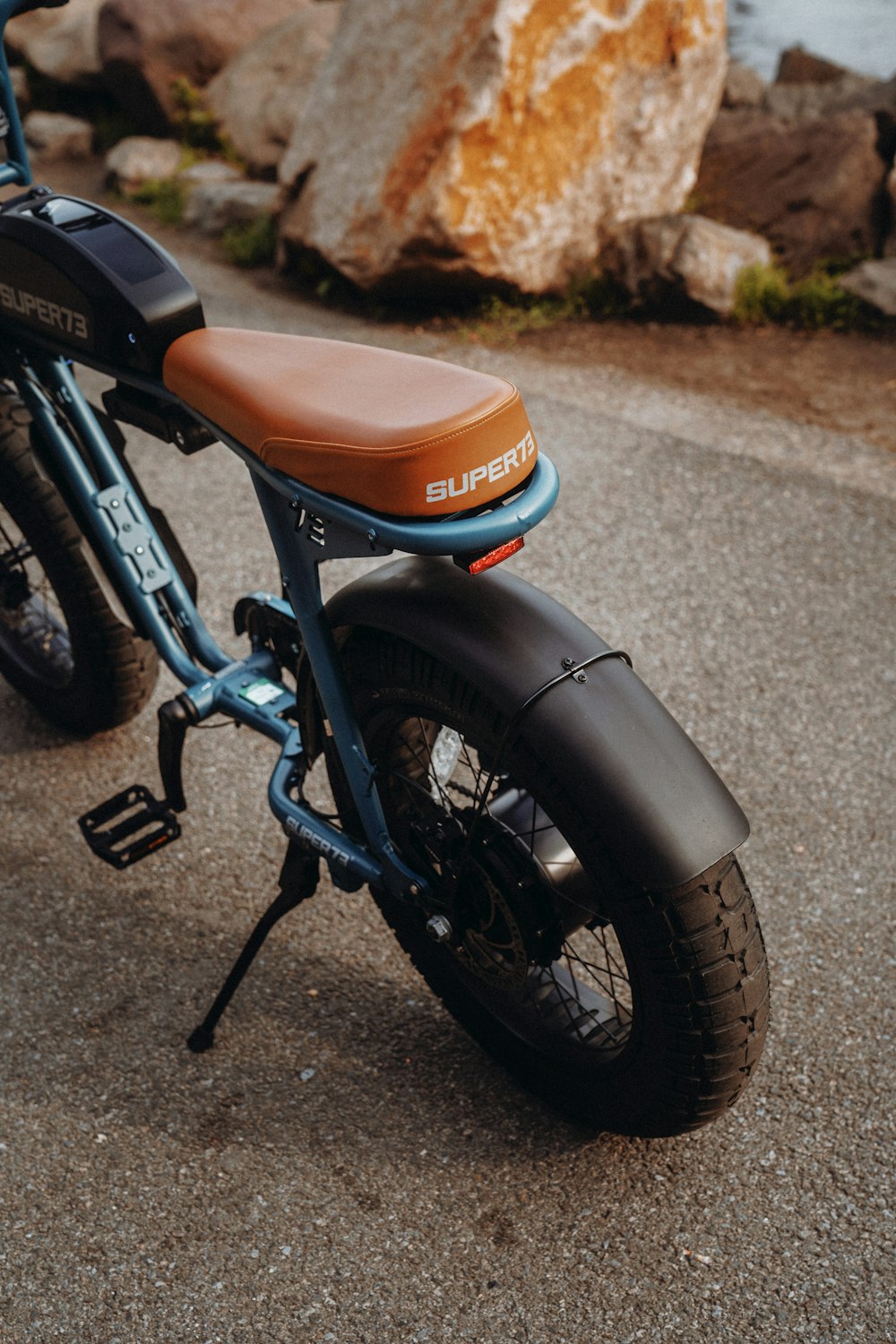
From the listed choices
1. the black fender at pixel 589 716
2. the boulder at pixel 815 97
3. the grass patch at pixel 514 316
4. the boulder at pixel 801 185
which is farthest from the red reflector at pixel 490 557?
the boulder at pixel 815 97

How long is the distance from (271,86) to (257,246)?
1.88 metres

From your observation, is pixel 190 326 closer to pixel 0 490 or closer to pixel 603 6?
pixel 0 490

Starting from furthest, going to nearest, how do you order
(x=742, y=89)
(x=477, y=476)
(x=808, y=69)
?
(x=808, y=69), (x=742, y=89), (x=477, y=476)

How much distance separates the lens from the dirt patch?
4496 millimetres

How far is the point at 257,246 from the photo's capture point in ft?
19.2

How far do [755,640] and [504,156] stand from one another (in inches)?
107

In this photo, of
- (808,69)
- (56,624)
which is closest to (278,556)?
(56,624)

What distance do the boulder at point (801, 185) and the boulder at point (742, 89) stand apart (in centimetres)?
177

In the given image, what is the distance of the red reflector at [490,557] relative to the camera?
62.0 inches

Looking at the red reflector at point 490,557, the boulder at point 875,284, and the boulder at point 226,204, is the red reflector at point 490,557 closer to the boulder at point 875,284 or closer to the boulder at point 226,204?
the boulder at point 875,284

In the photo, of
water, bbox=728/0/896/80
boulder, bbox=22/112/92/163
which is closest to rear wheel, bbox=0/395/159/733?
boulder, bbox=22/112/92/163

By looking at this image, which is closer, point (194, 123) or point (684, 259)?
point (684, 259)

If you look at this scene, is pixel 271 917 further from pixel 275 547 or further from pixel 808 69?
pixel 808 69

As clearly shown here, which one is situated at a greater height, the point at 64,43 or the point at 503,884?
the point at 503,884
